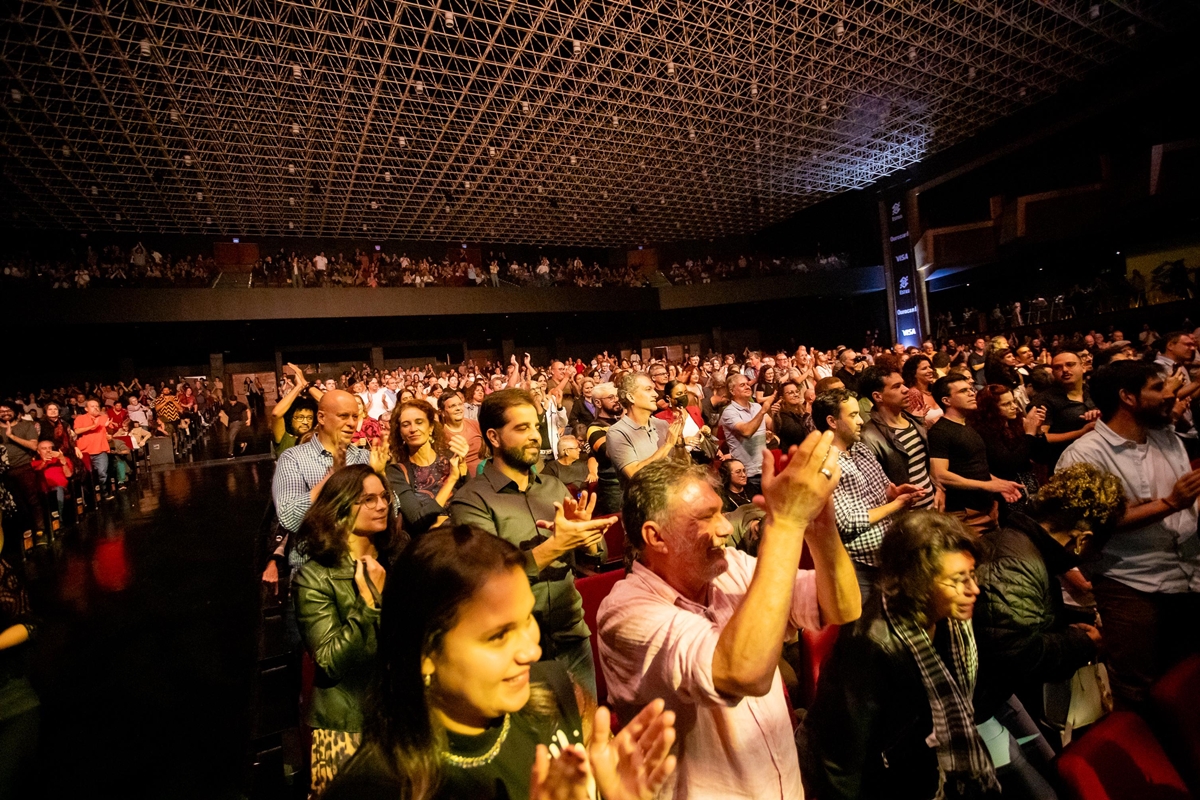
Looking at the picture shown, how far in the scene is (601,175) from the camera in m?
16.8

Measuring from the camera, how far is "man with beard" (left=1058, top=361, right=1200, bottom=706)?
7.48 feet

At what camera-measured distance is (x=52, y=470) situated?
6.38 meters

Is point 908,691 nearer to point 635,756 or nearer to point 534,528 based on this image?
point 635,756

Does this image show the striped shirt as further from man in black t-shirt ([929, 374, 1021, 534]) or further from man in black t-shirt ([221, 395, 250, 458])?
man in black t-shirt ([221, 395, 250, 458])

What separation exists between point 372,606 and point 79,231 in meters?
21.7

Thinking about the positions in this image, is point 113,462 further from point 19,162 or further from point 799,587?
point 799,587

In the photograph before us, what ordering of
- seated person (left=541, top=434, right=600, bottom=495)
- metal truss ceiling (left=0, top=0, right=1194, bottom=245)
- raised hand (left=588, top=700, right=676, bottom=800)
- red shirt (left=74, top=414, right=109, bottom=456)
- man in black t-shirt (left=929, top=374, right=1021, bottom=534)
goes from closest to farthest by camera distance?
raised hand (left=588, top=700, right=676, bottom=800) → man in black t-shirt (left=929, top=374, right=1021, bottom=534) → seated person (left=541, top=434, right=600, bottom=495) → red shirt (left=74, top=414, right=109, bottom=456) → metal truss ceiling (left=0, top=0, right=1194, bottom=245)

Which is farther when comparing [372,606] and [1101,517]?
[1101,517]

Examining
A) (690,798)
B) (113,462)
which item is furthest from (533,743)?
(113,462)

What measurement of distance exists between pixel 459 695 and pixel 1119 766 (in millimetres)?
1700

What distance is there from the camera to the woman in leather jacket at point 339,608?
1.57 meters

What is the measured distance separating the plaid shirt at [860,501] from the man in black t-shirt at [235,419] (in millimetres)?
12436

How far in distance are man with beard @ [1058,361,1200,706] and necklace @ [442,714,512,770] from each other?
246 centimetres

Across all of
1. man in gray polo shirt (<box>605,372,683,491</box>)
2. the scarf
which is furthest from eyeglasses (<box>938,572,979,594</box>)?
man in gray polo shirt (<box>605,372,683,491</box>)
